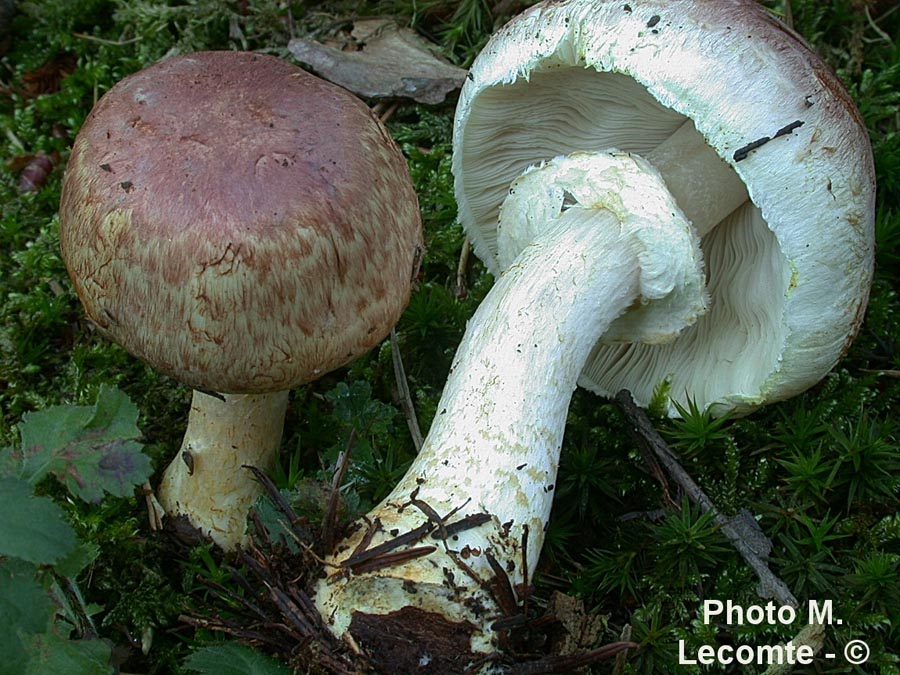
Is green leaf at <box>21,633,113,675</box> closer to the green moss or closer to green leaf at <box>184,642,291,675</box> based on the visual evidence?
green leaf at <box>184,642,291,675</box>

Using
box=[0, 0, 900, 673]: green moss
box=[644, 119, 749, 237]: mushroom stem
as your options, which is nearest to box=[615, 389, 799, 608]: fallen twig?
box=[0, 0, 900, 673]: green moss

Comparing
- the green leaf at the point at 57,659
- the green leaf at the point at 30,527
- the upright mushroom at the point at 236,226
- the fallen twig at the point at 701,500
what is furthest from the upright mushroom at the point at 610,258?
the green leaf at the point at 30,527

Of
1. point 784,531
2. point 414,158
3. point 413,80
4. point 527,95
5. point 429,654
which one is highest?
point 527,95

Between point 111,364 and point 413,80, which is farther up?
point 413,80

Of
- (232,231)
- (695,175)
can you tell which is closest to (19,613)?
(232,231)

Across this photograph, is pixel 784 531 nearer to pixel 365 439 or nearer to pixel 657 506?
pixel 657 506

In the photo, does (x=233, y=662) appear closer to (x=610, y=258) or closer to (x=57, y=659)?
(x=57, y=659)

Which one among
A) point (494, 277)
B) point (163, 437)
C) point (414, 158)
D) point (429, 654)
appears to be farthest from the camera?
point (414, 158)

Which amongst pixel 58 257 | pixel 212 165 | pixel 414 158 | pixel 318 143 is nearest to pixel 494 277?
pixel 414 158
